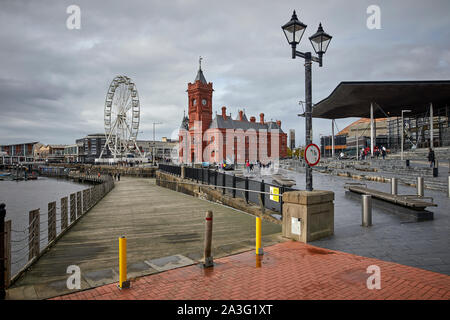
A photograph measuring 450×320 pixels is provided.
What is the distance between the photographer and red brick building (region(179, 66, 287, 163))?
3418 inches

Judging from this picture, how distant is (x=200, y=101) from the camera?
281 ft

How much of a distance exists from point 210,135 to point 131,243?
8162 centimetres

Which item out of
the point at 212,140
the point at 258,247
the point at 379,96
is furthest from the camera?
the point at 212,140

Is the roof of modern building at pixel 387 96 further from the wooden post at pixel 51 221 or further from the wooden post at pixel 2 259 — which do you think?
the wooden post at pixel 2 259

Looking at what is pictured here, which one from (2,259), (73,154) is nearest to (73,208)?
(2,259)

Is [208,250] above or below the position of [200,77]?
below

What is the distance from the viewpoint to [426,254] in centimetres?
619

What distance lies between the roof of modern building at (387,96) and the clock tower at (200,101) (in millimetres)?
44394

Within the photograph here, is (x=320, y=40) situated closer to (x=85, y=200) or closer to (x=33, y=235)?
(x=33, y=235)

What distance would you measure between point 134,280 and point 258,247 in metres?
2.81

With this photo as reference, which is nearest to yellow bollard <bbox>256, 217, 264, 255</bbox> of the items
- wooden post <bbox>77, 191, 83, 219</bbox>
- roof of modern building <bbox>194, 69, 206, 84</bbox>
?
wooden post <bbox>77, 191, 83, 219</bbox>

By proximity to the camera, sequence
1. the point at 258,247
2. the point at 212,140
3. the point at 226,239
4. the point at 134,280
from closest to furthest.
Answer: the point at 134,280 < the point at 258,247 < the point at 226,239 < the point at 212,140
